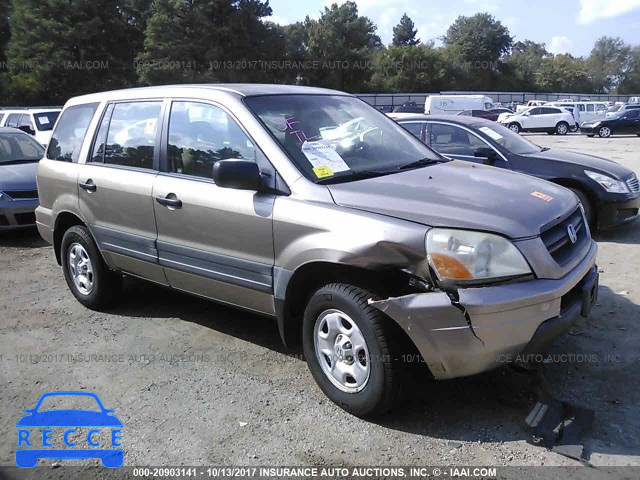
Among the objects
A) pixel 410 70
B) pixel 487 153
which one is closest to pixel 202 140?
pixel 487 153

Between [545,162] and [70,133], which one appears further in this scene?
[545,162]

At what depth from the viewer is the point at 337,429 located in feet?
10.4

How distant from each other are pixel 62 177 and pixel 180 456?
3.13m

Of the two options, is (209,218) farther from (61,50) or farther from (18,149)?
(61,50)

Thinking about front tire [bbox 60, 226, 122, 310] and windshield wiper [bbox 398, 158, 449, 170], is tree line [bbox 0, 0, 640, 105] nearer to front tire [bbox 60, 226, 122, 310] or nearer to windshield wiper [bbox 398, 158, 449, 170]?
front tire [bbox 60, 226, 122, 310]

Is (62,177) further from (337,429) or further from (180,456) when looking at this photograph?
(337,429)

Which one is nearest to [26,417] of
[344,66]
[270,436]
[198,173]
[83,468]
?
[83,468]

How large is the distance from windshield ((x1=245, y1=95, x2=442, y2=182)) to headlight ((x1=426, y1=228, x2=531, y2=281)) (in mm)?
873

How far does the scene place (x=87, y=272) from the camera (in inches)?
200

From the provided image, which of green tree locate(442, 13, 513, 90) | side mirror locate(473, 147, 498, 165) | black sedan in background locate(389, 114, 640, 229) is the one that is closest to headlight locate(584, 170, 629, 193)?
black sedan in background locate(389, 114, 640, 229)

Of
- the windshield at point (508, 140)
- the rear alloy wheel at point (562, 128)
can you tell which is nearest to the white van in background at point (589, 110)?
the rear alloy wheel at point (562, 128)

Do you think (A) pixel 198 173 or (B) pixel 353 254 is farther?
(A) pixel 198 173

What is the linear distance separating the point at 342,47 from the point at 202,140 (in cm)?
5846

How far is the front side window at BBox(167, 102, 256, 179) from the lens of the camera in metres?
3.77
